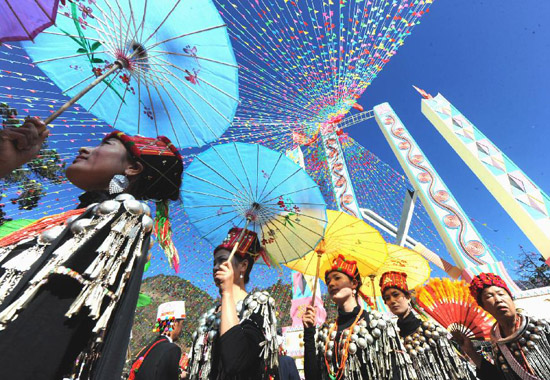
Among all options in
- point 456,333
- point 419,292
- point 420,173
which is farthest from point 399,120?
point 456,333

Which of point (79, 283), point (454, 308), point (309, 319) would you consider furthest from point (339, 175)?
point (79, 283)

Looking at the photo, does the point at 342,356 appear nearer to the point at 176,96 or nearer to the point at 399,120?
the point at 176,96

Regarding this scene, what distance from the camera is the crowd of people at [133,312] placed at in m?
0.96

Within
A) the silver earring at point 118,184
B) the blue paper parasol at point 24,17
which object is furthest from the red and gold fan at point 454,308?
the blue paper parasol at point 24,17

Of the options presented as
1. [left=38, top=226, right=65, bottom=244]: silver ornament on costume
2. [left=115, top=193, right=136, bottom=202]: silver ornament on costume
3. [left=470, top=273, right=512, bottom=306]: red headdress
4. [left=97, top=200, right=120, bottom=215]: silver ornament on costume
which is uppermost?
[left=470, top=273, right=512, bottom=306]: red headdress

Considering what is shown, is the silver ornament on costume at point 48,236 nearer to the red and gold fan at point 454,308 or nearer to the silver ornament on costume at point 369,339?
the silver ornament on costume at point 369,339

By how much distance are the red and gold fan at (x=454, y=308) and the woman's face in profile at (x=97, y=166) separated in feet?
13.6

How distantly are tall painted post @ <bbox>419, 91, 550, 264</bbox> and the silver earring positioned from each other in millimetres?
8398

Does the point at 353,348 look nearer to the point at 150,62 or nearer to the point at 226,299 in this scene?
the point at 226,299

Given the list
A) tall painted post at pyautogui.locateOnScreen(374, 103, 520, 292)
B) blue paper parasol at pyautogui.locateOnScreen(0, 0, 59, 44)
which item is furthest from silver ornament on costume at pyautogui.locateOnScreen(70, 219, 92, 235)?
tall painted post at pyautogui.locateOnScreen(374, 103, 520, 292)

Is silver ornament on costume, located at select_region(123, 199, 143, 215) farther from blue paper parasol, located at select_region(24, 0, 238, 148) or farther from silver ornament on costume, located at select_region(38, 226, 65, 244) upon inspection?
blue paper parasol, located at select_region(24, 0, 238, 148)

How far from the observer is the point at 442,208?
784 centimetres

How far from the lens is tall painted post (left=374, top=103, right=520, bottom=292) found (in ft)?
21.9

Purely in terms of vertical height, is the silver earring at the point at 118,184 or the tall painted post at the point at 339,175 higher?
the tall painted post at the point at 339,175
